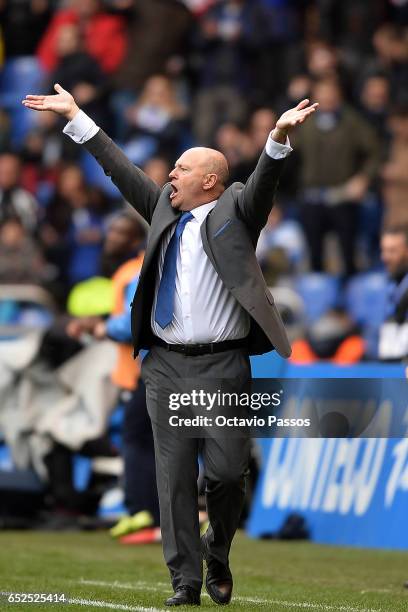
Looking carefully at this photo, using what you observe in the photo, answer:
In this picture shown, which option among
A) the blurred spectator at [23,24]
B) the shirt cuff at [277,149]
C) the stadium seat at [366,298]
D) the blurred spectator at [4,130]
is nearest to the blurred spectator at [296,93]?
the stadium seat at [366,298]

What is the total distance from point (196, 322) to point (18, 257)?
9.70 m

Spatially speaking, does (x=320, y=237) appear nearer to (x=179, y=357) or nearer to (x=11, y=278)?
(x=11, y=278)

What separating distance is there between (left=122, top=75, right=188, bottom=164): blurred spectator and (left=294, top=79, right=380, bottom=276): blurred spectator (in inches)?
80.6

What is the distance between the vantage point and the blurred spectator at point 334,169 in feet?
Result: 55.0

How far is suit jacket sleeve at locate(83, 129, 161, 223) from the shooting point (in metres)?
7.73

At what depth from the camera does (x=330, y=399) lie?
8383 mm

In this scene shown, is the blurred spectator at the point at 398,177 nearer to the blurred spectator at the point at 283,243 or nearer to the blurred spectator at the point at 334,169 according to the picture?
the blurred spectator at the point at 334,169

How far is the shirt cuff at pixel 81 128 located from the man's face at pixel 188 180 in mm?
436

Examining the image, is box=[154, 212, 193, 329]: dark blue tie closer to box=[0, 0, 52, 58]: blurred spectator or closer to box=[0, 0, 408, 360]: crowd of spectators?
box=[0, 0, 408, 360]: crowd of spectators

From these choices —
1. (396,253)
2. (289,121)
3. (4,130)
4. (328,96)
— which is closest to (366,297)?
(328,96)

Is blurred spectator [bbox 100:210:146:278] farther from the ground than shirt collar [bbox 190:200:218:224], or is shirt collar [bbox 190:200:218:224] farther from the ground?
shirt collar [bbox 190:200:218:224]

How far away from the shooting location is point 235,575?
9453mm

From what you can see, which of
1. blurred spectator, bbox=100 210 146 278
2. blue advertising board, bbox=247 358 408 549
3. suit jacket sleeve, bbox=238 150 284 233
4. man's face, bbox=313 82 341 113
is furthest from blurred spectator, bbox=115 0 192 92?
suit jacket sleeve, bbox=238 150 284 233

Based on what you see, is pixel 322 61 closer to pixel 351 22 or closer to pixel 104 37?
pixel 351 22
